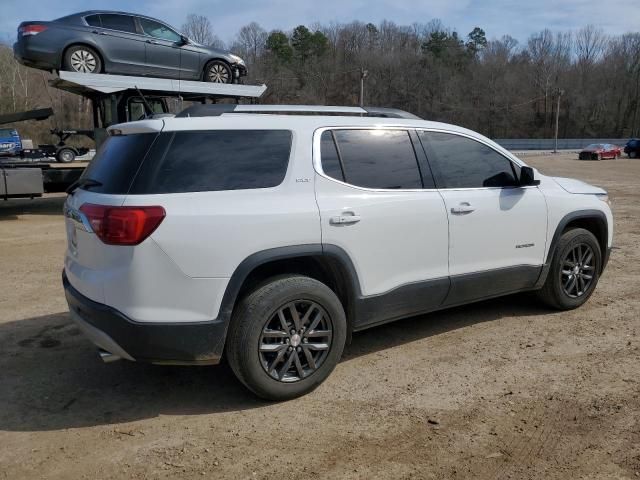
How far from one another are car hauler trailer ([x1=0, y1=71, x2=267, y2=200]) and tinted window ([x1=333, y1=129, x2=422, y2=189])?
6.80m

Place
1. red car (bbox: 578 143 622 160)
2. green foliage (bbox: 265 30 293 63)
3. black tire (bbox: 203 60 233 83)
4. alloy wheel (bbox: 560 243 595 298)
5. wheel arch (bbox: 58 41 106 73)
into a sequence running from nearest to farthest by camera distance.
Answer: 1. alloy wheel (bbox: 560 243 595 298)
2. wheel arch (bbox: 58 41 106 73)
3. black tire (bbox: 203 60 233 83)
4. red car (bbox: 578 143 622 160)
5. green foliage (bbox: 265 30 293 63)

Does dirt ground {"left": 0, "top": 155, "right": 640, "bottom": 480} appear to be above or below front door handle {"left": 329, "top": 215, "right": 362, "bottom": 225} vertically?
below

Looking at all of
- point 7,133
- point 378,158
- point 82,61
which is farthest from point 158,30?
point 7,133

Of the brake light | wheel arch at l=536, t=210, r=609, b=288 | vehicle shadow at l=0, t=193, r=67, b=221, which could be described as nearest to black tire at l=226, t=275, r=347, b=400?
wheel arch at l=536, t=210, r=609, b=288

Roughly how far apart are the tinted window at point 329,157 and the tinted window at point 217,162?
253mm

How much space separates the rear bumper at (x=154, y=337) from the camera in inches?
129

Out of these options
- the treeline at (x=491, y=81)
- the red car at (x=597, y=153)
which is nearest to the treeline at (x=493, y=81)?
the treeline at (x=491, y=81)

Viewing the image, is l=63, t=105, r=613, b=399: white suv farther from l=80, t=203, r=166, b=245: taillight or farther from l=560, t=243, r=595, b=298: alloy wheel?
l=560, t=243, r=595, b=298: alloy wheel

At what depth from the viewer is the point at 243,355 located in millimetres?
3484

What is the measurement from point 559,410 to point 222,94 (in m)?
9.87

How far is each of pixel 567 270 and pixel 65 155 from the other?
30540mm

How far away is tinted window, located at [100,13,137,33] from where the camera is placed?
36.0 feet

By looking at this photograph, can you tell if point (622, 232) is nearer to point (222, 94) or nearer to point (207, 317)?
point (222, 94)

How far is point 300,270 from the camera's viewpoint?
3.89 meters
